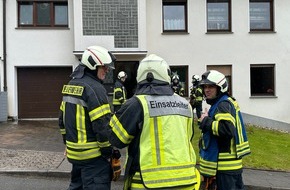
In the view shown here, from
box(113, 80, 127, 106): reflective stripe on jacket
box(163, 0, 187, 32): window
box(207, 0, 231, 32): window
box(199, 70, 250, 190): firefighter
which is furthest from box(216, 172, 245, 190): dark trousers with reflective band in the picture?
box(207, 0, 231, 32): window

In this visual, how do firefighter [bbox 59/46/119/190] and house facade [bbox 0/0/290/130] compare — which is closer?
firefighter [bbox 59/46/119/190]

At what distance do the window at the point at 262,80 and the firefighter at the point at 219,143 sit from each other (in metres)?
13.4

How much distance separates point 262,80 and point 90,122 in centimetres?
1473

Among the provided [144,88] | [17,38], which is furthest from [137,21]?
[144,88]

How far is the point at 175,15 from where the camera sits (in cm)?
1689

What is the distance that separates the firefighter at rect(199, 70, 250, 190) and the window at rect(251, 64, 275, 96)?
13396 mm

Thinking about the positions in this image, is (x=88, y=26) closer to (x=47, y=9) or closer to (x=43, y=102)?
(x=47, y=9)

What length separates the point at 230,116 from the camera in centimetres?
413

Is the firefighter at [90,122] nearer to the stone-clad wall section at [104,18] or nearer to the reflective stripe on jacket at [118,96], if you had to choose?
the reflective stripe on jacket at [118,96]

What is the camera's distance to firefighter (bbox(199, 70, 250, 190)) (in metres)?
4.18

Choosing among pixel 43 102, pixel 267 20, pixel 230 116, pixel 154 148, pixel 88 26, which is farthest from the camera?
pixel 267 20

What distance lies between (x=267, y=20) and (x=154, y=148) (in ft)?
52.5

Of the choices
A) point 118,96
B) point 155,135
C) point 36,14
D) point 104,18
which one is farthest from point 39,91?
point 155,135

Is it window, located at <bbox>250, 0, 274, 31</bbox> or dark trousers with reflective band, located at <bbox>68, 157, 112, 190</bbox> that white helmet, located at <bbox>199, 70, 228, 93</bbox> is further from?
window, located at <bbox>250, 0, 274, 31</bbox>
